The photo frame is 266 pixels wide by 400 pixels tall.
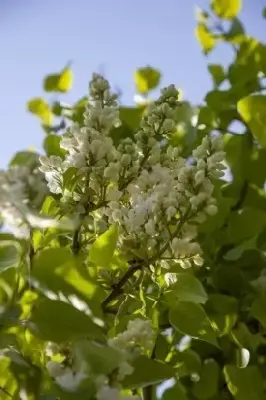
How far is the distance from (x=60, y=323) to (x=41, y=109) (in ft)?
1.43

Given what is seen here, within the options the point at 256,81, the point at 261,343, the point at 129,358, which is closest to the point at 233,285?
the point at 261,343

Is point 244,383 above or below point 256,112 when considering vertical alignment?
below

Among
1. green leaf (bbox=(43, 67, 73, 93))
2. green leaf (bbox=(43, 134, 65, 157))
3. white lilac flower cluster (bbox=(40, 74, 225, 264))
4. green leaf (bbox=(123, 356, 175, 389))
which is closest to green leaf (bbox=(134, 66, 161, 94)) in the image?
green leaf (bbox=(43, 67, 73, 93))

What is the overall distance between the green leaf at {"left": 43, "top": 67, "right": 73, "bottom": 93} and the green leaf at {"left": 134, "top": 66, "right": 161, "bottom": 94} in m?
0.06

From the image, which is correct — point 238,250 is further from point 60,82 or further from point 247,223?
point 60,82

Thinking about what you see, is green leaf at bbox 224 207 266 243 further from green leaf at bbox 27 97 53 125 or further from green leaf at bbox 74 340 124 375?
green leaf at bbox 74 340 124 375

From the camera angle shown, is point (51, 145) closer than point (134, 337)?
No

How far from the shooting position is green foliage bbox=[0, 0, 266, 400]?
25 cm

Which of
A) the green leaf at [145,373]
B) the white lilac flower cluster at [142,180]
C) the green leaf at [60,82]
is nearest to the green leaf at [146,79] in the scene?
the green leaf at [60,82]

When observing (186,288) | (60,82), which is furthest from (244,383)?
(60,82)

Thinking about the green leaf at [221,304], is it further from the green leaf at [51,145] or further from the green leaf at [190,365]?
the green leaf at [51,145]

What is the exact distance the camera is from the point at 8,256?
0.96 ft

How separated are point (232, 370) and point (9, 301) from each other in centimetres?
21

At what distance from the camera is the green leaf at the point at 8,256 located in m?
0.29
